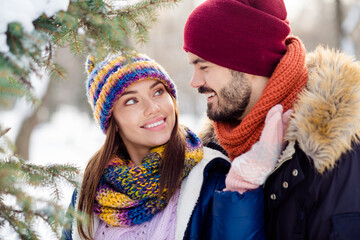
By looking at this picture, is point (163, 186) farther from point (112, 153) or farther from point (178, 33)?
point (178, 33)

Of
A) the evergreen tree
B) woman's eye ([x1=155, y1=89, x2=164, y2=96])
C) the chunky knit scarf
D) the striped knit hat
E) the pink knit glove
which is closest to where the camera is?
the evergreen tree

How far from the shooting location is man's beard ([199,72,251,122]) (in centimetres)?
215

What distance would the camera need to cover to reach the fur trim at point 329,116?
154 cm

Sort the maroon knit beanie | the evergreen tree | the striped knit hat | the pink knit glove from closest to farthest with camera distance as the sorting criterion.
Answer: the evergreen tree < the pink knit glove < the maroon knit beanie < the striped knit hat

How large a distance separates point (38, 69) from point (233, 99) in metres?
1.35

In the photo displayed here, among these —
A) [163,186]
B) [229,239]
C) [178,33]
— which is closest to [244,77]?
[163,186]

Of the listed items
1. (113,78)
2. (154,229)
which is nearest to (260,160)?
(154,229)

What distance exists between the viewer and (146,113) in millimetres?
2215

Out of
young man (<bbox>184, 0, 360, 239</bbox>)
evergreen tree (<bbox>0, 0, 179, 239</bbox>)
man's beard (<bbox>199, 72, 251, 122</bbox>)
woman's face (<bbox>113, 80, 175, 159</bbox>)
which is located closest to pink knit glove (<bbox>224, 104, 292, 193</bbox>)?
young man (<bbox>184, 0, 360, 239</bbox>)

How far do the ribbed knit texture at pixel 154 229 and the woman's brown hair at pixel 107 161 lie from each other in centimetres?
7

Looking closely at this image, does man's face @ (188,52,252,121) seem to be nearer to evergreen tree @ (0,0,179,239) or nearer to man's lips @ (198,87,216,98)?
man's lips @ (198,87,216,98)

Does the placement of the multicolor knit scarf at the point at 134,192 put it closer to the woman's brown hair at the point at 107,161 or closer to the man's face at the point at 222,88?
the woman's brown hair at the point at 107,161

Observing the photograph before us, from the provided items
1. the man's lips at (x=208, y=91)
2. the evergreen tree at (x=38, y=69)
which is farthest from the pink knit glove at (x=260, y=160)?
the evergreen tree at (x=38, y=69)

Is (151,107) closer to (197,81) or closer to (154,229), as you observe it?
(197,81)
